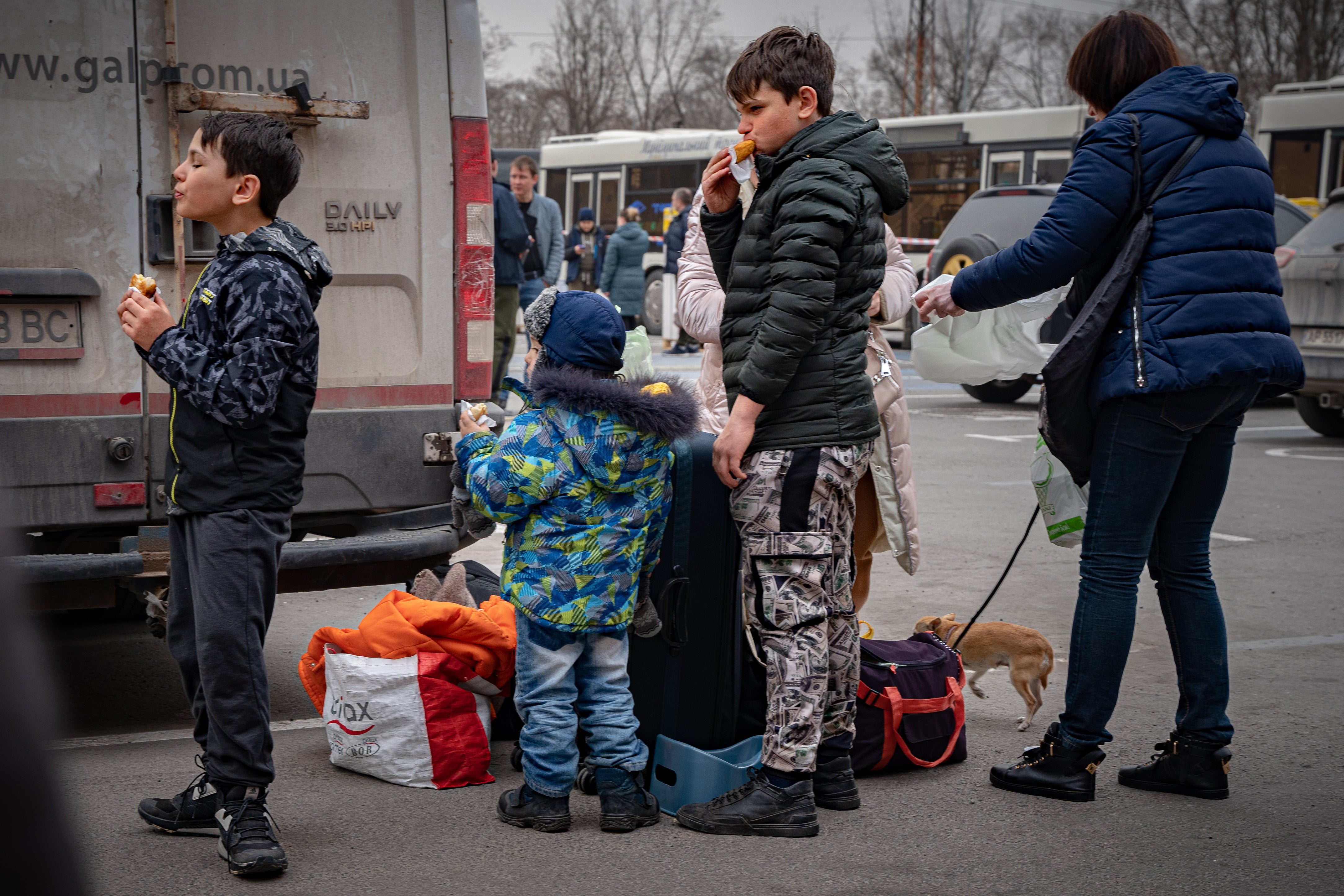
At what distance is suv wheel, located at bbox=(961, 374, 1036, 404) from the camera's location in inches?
543

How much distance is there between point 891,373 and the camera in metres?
3.88

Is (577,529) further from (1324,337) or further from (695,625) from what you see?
(1324,337)

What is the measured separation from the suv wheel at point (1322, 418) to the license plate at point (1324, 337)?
1124 millimetres

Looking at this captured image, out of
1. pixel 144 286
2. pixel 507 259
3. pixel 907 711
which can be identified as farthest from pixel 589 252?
pixel 144 286

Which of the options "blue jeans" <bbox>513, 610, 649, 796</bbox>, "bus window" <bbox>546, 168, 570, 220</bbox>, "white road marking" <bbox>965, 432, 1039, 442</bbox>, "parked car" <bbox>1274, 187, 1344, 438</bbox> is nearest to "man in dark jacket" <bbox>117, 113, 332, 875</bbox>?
"blue jeans" <bbox>513, 610, 649, 796</bbox>

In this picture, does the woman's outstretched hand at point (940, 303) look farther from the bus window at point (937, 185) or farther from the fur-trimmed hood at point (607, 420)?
the bus window at point (937, 185)

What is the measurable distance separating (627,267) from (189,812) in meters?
14.1

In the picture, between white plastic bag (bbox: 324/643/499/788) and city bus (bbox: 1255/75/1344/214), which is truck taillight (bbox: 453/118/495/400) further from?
city bus (bbox: 1255/75/1344/214)

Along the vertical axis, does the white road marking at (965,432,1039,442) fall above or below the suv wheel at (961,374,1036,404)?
below

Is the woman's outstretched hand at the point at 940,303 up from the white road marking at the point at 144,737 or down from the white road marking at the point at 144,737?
up

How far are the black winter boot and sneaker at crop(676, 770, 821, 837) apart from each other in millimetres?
180

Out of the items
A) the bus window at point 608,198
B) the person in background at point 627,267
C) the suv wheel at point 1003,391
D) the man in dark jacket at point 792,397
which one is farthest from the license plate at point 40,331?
the bus window at point 608,198

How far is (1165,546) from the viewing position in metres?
3.59

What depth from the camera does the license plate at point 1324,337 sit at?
10523mm
